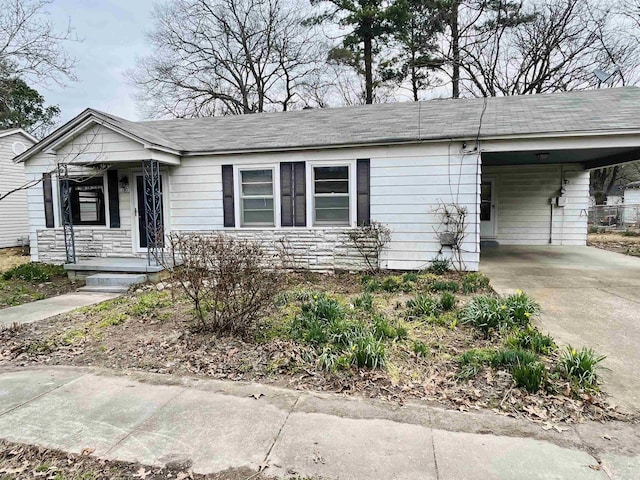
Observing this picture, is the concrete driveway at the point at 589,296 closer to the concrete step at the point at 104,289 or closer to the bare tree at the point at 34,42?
the concrete step at the point at 104,289

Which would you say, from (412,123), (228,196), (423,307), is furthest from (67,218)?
(423,307)

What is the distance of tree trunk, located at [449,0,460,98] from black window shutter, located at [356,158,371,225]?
45.2 feet

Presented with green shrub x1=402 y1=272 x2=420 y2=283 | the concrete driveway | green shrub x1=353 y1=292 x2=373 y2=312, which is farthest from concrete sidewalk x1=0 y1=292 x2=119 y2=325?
the concrete driveway

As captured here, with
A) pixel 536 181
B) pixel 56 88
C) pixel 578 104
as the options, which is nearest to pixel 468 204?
pixel 578 104

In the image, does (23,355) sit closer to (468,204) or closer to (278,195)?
(278,195)

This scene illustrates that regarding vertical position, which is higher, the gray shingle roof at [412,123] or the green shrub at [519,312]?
the gray shingle roof at [412,123]

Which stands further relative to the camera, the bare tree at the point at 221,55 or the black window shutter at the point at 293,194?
the bare tree at the point at 221,55

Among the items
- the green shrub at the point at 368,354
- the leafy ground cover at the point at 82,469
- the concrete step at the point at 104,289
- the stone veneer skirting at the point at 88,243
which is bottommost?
the leafy ground cover at the point at 82,469

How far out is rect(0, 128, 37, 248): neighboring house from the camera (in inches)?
571

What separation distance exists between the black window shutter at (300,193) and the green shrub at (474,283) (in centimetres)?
356

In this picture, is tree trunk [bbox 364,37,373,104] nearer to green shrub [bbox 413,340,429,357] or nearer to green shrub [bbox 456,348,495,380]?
green shrub [bbox 413,340,429,357]

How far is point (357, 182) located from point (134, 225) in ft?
18.3

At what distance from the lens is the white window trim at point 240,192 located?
27.9 feet

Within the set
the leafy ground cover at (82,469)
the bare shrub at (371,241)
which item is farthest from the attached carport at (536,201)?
A: the leafy ground cover at (82,469)
